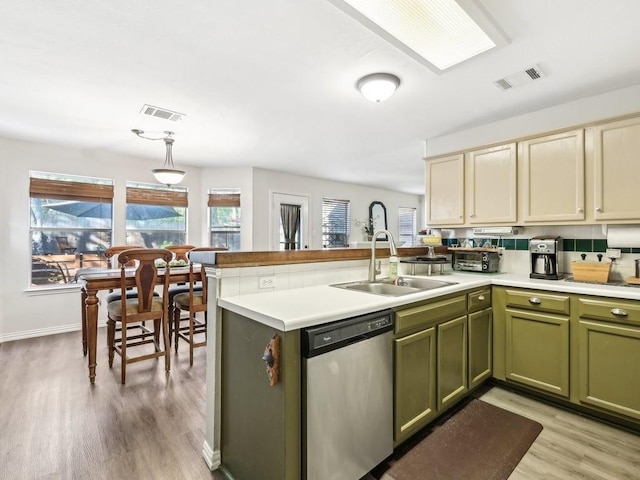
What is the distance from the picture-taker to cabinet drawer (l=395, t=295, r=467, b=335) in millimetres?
1749

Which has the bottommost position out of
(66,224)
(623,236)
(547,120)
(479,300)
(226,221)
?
(479,300)

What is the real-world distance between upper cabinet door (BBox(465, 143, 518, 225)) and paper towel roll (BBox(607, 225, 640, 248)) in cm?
67

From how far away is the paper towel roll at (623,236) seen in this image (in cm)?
237

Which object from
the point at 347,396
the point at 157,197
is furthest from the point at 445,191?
the point at 157,197

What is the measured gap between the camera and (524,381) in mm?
2441

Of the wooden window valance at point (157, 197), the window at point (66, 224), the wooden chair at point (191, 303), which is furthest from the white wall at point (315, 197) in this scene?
the window at point (66, 224)

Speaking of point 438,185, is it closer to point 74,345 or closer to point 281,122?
point 281,122

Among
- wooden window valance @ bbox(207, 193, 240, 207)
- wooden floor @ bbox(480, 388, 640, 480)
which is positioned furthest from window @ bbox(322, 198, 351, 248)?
wooden floor @ bbox(480, 388, 640, 480)

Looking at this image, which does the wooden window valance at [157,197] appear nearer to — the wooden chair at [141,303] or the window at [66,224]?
the window at [66,224]

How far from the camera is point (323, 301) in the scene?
1.67 metres

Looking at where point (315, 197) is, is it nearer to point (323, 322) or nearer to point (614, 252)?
point (614, 252)

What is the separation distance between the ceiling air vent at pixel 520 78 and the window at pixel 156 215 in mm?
4693

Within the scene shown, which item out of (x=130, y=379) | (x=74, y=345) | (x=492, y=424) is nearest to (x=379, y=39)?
(x=492, y=424)

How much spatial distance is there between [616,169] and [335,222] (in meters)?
4.86
